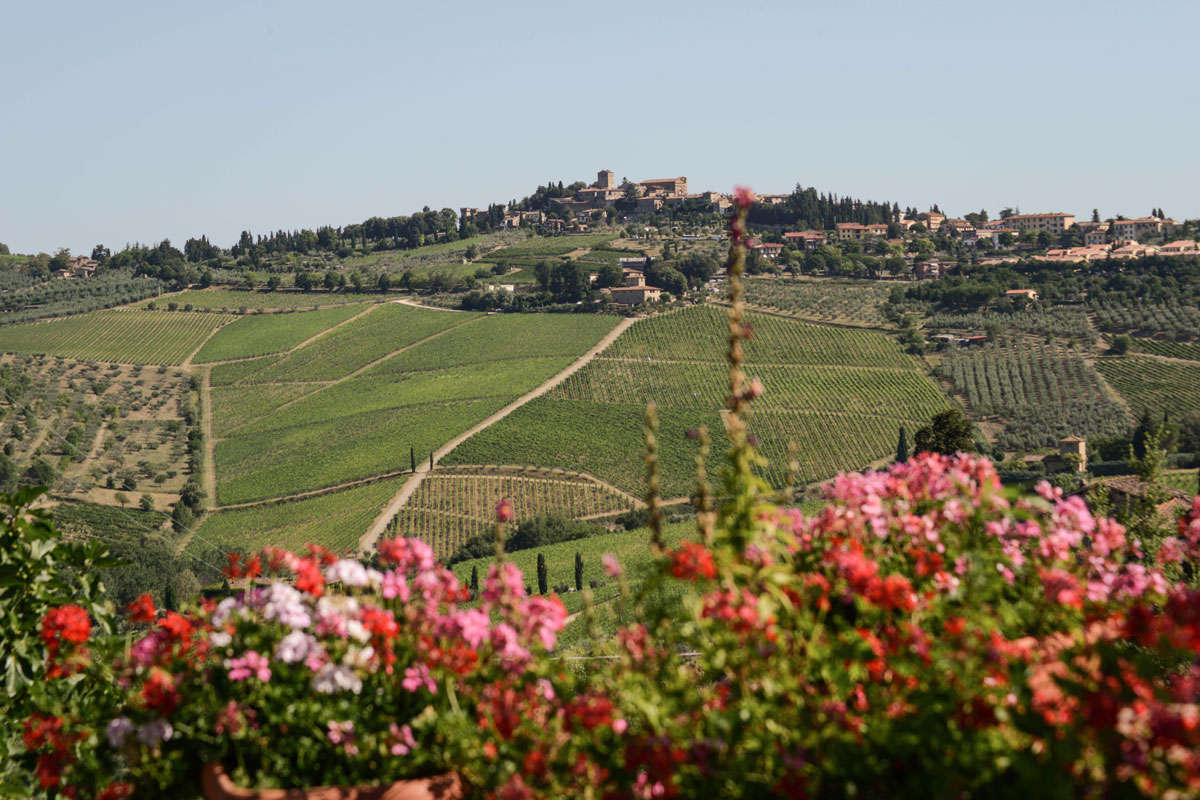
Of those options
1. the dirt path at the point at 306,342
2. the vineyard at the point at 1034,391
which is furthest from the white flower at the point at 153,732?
the dirt path at the point at 306,342

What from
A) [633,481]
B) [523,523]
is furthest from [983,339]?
[523,523]

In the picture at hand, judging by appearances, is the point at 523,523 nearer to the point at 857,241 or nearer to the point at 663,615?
the point at 663,615

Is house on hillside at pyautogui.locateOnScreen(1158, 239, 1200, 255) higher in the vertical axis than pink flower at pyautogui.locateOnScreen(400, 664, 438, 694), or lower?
higher

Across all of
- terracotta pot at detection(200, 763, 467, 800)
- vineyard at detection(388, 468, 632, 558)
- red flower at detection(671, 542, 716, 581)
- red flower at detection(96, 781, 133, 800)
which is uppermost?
red flower at detection(671, 542, 716, 581)

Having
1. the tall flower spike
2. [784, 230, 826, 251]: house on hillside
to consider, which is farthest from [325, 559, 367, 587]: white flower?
[784, 230, 826, 251]: house on hillside

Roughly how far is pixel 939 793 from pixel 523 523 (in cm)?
4444

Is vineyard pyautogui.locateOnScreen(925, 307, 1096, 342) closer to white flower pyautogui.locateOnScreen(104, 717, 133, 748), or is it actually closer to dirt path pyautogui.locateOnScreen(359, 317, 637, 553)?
dirt path pyautogui.locateOnScreen(359, 317, 637, 553)

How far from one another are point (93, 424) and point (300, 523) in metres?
21.5

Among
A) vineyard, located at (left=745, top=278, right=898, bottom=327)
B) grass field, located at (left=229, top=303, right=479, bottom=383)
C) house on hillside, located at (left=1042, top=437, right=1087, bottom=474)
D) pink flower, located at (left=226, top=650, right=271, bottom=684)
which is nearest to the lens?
pink flower, located at (left=226, top=650, right=271, bottom=684)

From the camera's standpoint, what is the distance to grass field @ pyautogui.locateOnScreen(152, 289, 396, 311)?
85125 millimetres

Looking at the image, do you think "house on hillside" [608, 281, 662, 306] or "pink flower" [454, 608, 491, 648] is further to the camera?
"house on hillside" [608, 281, 662, 306]

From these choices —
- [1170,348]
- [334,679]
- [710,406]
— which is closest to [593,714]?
[334,679]

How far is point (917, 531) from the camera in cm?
324

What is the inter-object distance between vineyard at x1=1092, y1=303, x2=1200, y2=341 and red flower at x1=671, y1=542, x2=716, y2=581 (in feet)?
221
